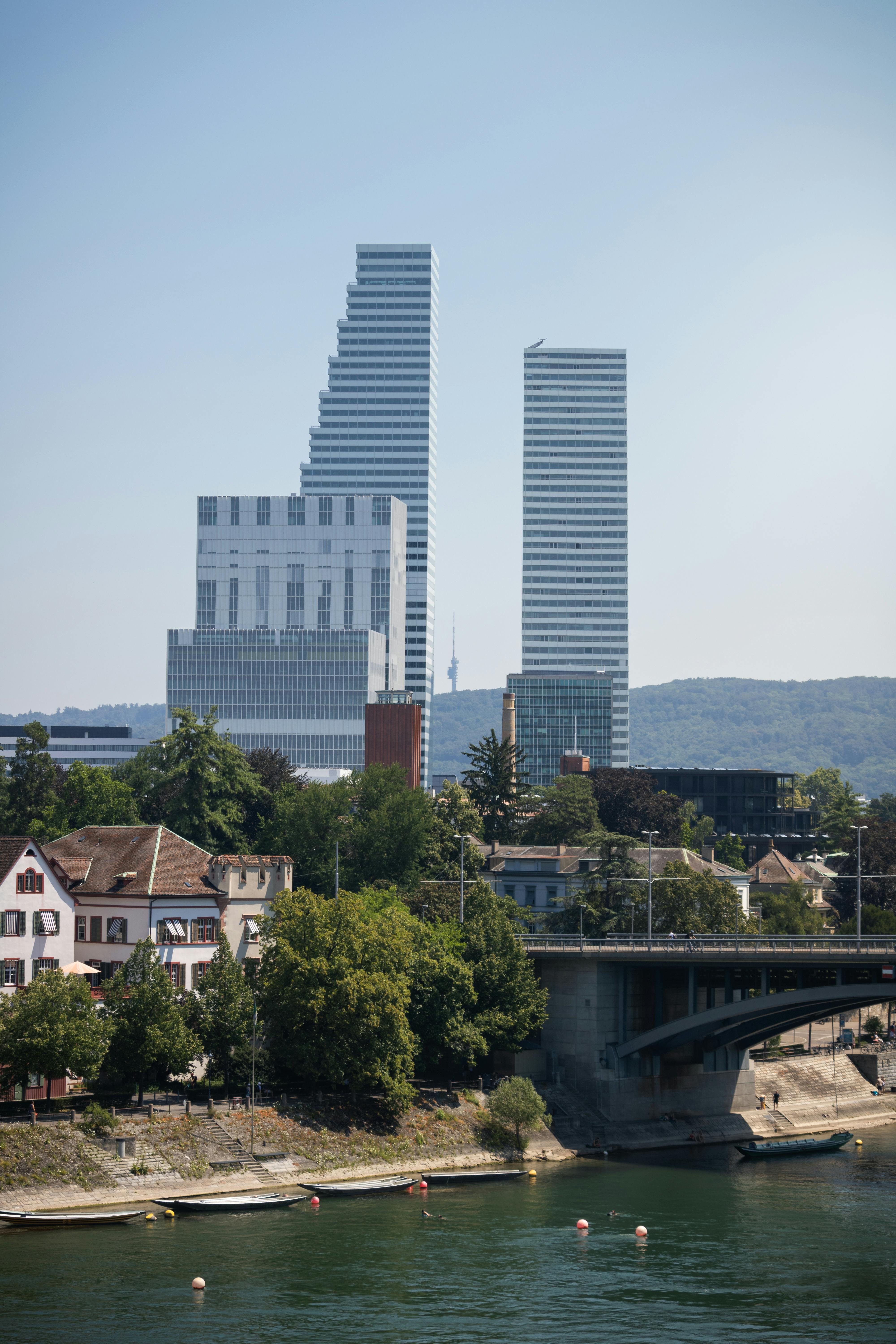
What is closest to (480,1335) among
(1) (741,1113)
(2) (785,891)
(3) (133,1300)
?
(3) (133,1300)

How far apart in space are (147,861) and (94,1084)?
1904 centimetres

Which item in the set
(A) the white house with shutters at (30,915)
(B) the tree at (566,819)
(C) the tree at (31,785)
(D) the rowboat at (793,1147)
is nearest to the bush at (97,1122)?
(A) the white house with shutters at (30,915)

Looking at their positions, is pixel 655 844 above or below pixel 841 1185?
above

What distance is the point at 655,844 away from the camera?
186750 millimetres

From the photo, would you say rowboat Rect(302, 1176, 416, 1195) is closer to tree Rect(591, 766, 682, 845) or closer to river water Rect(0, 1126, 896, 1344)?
river water Rect(0, 1126, 896, 1344)

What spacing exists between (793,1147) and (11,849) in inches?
2310

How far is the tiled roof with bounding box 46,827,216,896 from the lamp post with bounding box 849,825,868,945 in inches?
1842

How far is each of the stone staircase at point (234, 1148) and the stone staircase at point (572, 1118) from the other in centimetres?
2525

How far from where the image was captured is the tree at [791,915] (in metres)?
150

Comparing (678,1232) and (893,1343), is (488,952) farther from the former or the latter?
(893,1343)

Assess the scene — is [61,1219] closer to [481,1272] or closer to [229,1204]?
[229,1204]

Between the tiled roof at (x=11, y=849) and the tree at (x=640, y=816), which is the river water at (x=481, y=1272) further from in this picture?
the tree at (x=640, y=816)

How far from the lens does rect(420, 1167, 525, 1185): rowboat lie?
90000 mm


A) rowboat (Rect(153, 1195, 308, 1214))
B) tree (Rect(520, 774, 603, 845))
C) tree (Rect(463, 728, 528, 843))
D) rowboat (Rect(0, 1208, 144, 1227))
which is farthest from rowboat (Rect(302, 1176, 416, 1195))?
tree (Rect(463, 728, 528, 843))
